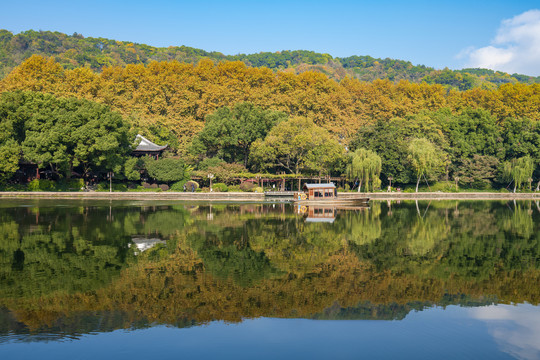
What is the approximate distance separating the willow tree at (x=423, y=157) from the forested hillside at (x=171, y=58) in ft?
208

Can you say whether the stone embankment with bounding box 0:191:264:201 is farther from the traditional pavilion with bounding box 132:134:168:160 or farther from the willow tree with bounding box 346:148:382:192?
the willow tree with bounding box 346:148:382:192

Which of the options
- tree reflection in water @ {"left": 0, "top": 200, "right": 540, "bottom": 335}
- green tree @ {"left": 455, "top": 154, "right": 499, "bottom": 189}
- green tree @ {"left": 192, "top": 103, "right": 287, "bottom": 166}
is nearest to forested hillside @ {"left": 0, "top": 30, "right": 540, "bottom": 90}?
green tree @ {"left": 192, "top": 103, "right": 287, "bottom": 166}

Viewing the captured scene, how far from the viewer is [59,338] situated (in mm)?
10820

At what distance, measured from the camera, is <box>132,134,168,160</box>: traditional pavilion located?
59847 millimetres

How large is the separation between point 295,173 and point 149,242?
38.9m

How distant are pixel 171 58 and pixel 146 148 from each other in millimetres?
80522

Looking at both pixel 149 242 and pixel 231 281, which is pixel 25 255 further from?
pixel 231 281

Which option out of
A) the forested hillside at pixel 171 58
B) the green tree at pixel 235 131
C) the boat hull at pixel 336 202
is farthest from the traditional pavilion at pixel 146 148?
the forested hillside at pixel 171 58

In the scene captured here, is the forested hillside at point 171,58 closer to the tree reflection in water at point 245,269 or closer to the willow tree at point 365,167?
the willow tree at point 365,167


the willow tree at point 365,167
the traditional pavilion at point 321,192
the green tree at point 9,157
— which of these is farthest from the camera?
the willow tree at point 365,167

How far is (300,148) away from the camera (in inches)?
2319

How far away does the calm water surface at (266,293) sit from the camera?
10672mm

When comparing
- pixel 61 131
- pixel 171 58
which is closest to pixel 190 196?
pixel 61 131

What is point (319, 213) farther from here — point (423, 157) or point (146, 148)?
point (146, 148)
